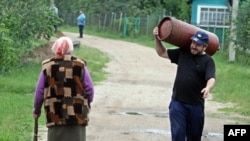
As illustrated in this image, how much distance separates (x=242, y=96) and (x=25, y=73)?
6.11m

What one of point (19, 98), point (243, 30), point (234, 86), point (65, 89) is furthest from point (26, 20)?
point (65, 89)

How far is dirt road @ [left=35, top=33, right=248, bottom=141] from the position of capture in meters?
11.1

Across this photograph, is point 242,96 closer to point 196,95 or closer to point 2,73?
point 2,73

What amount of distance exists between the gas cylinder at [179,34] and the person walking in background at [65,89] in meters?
1.52

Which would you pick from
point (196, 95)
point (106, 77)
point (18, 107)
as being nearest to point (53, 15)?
point (106, 77)

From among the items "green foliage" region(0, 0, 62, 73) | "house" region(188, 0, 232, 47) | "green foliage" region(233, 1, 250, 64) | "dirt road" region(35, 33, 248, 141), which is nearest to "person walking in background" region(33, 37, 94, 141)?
"dirt road" region(35, 33, 248, 141)

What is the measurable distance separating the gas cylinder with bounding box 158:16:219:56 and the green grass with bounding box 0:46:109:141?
296cm

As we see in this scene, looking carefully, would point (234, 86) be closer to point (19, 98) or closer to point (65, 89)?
point (19, 98)

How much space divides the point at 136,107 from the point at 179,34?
6476 millimetres

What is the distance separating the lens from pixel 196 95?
318 inches

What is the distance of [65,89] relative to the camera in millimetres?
7125

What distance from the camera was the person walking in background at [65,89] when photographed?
7.14 m

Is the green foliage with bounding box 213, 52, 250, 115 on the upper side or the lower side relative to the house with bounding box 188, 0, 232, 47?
lower

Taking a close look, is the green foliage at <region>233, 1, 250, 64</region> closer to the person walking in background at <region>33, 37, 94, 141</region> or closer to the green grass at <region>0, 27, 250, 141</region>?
the green grass at <region>0, 27, 250, 141</region>
